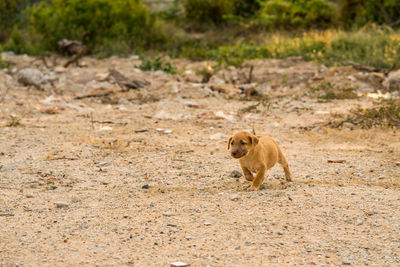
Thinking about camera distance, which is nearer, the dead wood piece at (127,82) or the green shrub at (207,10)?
the dead wood piece at (127,82)

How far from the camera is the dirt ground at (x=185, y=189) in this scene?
10.7 feet

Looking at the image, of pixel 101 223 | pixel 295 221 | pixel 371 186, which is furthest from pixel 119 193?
pixel 371 186

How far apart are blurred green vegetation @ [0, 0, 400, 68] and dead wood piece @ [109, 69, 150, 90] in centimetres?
166

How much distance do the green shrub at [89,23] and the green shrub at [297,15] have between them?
4.97 m

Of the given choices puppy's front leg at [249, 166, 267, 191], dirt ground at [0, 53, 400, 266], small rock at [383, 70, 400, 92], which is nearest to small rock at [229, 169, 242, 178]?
dirt ground at [0, 53, 400, 266]

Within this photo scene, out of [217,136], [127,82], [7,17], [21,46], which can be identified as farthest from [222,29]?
[217,136]

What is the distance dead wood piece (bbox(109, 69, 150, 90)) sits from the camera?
1006 cm

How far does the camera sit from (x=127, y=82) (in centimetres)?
1012

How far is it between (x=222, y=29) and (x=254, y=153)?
49.9ft

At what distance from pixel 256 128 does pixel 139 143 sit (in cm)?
200

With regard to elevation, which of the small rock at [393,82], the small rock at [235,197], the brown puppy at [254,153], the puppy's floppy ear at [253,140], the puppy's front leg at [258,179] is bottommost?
the small rock at [393,82]

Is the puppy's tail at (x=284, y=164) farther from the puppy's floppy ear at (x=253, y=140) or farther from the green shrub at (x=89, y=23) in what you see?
the green shrub at (x=89, y=23)

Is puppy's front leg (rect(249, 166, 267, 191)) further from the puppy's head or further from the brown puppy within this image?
the puppy's head

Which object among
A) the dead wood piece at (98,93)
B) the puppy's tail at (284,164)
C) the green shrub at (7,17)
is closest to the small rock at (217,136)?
the puppy's tail at (284,164)
